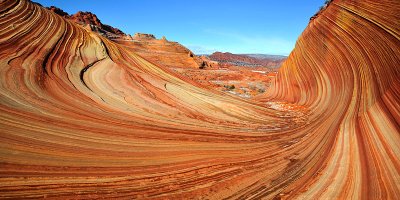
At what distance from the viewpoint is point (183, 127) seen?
20.3ft

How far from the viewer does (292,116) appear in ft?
29.8

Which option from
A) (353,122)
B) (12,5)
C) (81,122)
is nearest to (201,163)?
(81,122)

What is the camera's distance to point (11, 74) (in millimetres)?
6414

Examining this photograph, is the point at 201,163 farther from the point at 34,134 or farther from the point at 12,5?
the point at 12,5

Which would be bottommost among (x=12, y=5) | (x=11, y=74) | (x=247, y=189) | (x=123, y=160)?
(x=247, y=189)

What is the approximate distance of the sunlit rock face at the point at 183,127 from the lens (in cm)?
387

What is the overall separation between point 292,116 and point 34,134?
696 centimetres

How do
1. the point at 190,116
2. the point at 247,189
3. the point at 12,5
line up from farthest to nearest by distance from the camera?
the point at 12,5 < the point at 190,116 < the point at 247,189

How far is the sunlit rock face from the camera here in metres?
3.87

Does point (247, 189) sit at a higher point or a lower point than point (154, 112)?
lower

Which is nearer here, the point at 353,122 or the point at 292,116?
the point at 353,122

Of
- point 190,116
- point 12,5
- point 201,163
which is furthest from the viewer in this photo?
point 12,5

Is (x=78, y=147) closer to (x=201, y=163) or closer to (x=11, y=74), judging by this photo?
(x=201, y=163)

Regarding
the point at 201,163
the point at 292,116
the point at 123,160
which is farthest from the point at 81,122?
the point at 292,116
